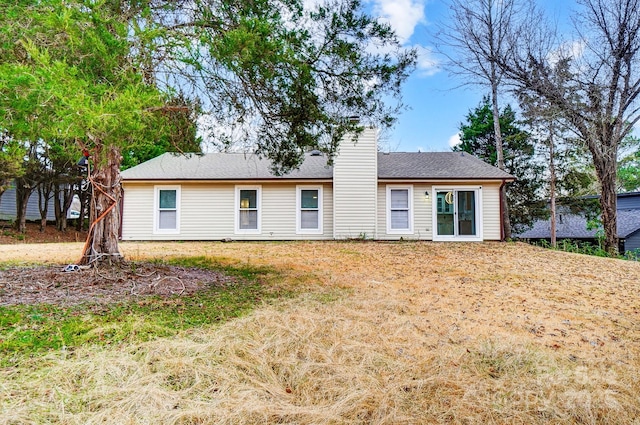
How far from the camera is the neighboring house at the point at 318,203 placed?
11.3m

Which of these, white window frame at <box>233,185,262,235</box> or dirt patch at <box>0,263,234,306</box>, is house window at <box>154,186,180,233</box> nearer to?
white window frame at <box>233,185,262,235</box>

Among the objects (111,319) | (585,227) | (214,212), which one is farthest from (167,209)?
(585,227)

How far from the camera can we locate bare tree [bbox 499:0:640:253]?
1077cm

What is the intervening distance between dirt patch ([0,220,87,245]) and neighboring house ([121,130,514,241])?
16.9 ft

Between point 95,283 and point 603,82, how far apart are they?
1427 centimetres

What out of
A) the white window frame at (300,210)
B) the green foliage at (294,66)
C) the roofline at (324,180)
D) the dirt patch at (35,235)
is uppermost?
the green foliage at (294,66)

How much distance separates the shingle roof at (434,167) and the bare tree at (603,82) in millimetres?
3003

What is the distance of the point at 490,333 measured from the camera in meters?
3.10

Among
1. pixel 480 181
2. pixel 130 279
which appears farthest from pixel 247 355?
pixel 480 181

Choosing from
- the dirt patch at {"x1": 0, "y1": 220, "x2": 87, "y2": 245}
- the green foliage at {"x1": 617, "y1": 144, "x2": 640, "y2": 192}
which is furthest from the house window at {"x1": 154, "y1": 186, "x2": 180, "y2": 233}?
the green foliage at {"x1": 617, "y1": 144, "x2": 640, "y2": 192}

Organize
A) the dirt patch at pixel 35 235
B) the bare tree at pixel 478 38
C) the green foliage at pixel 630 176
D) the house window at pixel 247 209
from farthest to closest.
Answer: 1. the green foliage at pixel 630 176
2. the dirt patch at pixel 35 235
3. the bare tree at pixel 478 38
4. the house window at pixel 247 209

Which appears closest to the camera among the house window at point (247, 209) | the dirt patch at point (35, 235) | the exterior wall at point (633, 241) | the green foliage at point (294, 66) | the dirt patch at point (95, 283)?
the green foliage at point (294, 66)

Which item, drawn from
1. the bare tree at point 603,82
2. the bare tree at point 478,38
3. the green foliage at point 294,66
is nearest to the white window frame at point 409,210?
the bare tree at point 478,38

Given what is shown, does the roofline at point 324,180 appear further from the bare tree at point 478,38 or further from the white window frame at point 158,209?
the bare tree at point 478,38
